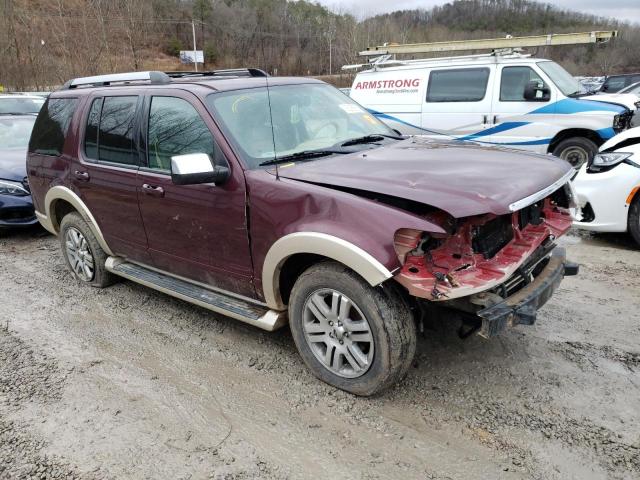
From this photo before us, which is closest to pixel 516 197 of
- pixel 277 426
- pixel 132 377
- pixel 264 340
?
pixel 277 426

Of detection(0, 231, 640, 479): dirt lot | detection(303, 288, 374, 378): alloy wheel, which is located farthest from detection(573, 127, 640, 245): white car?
detection(303, 288, 374, 378): alloy wheel

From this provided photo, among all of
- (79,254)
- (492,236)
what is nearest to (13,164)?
(79,254)

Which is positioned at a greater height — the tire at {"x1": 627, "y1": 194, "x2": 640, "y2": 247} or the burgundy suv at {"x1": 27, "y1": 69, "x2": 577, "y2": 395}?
the burgundy suv at {"x1": 27, "y1": 69, "x2": 577, "y2": 395}

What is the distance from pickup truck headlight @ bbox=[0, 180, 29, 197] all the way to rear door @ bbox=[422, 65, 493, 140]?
21.8ft

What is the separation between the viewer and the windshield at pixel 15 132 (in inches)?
316

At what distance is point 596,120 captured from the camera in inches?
333

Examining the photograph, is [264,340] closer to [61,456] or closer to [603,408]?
[61,456]

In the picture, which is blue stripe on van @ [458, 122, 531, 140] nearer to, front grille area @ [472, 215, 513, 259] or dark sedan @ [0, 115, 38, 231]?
front grille area @ [472, 215, 513, 259]

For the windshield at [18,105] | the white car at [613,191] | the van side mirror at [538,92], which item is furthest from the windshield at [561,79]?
the windshield at [18,105]

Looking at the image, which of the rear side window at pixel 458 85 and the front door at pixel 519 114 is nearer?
the front door at pixel 519 114

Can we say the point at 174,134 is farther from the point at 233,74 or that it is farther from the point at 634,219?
the point at 634,219

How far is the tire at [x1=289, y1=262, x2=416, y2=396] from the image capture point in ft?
9.50

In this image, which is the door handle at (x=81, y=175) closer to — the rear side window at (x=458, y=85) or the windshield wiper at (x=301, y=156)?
the windshield wiper at (x=301, y=156)

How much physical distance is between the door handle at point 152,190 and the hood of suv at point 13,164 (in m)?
4.04
